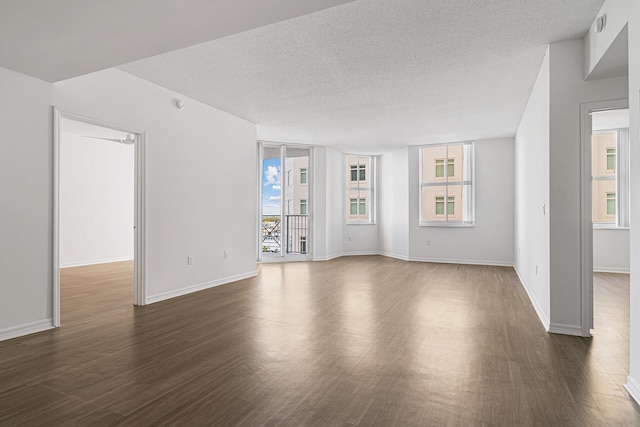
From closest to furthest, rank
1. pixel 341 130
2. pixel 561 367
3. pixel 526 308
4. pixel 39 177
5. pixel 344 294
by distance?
pixel 561 367 → pixel 39 177 → pixel 526 308 → pixel 344 294 → pixel 341 130

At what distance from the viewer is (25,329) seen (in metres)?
3.17

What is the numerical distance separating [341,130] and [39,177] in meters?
4.77

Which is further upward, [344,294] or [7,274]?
[7,274]

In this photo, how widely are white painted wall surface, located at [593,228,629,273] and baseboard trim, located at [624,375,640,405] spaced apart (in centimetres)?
550

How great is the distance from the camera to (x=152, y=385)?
2.23 meters

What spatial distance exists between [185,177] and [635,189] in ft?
15.0

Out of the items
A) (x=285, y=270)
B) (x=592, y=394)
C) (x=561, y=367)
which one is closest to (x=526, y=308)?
(x=561, y=367)

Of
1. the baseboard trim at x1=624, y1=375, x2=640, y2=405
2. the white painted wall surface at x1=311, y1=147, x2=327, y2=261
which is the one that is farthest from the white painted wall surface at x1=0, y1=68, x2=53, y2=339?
the white painted wall surface at x1=311, y1=147, x2=327, y2=261

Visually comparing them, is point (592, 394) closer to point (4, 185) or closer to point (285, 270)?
point (4, 185)

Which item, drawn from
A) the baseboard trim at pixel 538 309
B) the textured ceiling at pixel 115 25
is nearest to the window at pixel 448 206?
the baseboard trim at pixel 538 309

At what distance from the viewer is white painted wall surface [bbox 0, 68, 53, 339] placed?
120 inches

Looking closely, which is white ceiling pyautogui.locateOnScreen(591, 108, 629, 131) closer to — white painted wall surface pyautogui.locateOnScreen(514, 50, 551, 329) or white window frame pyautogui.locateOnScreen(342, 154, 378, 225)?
white painted wall surface pyautogui.locateOnScreen(514, 50, 551, 329)

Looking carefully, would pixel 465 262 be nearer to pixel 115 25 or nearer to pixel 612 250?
pixel 612 250

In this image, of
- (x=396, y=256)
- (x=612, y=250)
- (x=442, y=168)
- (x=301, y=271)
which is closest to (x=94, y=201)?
(x=301, y=271)
